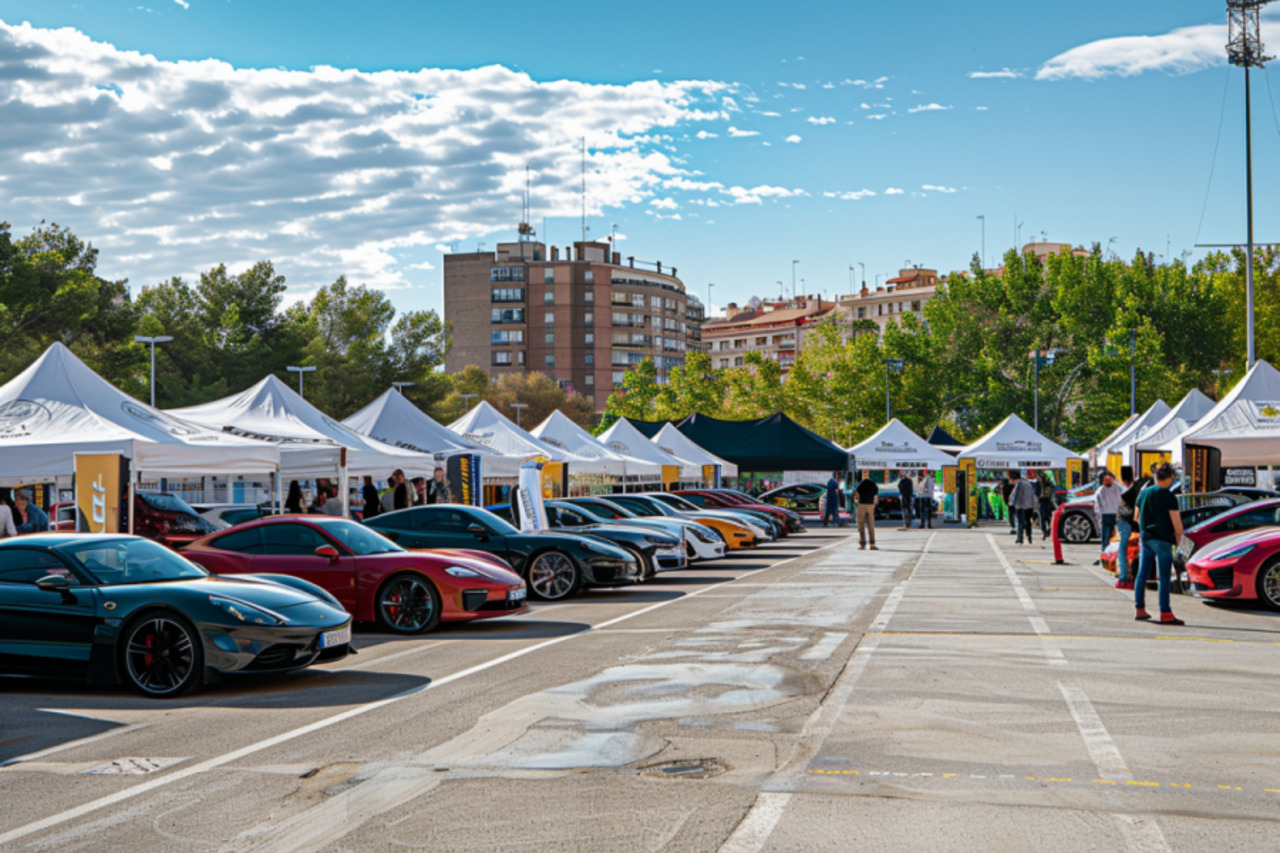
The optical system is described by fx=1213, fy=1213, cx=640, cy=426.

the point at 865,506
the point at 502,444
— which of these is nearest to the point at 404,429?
the point at 502,444

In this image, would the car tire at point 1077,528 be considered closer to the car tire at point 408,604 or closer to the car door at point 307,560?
the car tire at point 408,604

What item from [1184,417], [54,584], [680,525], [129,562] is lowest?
[680,525]

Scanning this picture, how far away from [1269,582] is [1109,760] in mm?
9346

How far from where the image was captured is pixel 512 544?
16.4 meters

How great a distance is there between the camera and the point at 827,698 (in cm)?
832

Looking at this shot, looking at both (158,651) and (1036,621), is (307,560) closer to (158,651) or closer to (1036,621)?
(158,651)

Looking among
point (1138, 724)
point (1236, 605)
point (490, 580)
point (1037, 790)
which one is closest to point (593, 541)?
point (490, 580)

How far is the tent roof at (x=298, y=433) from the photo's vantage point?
2286 centimetres

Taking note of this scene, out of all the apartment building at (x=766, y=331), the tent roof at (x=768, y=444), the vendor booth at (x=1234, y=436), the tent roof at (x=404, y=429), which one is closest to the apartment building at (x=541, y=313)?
the apartment building at (x=766, y=331)

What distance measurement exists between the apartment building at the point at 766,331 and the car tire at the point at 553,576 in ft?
442

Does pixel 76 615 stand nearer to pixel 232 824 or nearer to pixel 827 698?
pixel 232 824

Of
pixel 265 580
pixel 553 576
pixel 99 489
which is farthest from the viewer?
pixel 99 489

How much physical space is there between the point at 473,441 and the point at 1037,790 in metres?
27.5

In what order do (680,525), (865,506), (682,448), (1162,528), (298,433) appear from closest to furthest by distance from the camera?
1. (1162,528)
2. (680,525)
3. (298,433)
4. (865,506)
5. (682,448)
